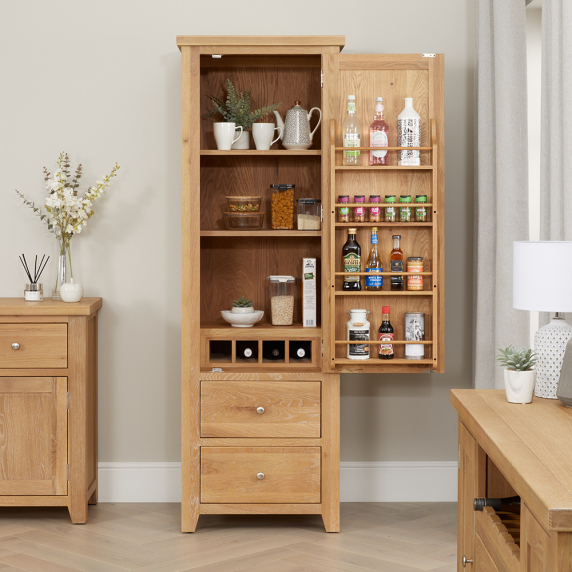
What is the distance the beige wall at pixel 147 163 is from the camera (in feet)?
10.2

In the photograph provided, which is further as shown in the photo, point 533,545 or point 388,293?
point 388,293

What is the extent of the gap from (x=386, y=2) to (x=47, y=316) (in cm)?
216

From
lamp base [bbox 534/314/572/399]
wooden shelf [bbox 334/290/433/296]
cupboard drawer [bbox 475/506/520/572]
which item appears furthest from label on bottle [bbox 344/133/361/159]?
cupboard drawer [bbox 475/506/520/572]

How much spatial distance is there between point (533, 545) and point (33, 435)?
228 cm

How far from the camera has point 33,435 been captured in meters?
2.83

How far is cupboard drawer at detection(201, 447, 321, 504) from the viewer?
2775 mm

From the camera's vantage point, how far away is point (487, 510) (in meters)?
1.58

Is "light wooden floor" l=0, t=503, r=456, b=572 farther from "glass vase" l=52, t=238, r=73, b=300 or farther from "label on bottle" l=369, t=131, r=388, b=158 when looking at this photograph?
"label on bottle" l=369, t=131, r=388, b=158

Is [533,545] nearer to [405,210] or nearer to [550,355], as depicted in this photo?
[550,355]

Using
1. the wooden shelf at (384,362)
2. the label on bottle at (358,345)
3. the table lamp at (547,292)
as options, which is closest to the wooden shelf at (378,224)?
the label on bottle at (358,345)

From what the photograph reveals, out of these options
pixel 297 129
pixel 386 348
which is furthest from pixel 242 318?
pixel 297 129

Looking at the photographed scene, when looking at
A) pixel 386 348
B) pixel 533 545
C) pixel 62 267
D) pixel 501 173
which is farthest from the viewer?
Result: pixel 62 267

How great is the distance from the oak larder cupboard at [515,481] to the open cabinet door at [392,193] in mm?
843

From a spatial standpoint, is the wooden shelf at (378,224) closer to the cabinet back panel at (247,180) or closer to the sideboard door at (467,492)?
the cabinet back panel at (247,180)
